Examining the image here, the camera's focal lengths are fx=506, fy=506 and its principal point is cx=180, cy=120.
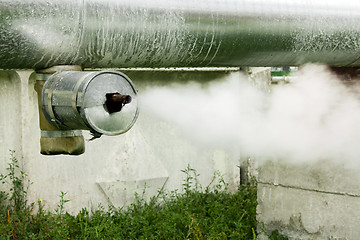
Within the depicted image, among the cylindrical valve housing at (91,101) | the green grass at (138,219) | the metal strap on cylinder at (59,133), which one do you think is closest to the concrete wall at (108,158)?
the green grass at (138,219)

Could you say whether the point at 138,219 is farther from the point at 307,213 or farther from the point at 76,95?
the point at 76,95

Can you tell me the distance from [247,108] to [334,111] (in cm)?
283

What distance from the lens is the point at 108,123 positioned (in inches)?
76.8

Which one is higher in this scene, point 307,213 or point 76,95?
point 76,95

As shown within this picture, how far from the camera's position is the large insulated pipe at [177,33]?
6.54 ft

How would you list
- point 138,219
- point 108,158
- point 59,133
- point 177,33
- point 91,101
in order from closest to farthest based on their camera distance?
point 91,101
point 59,133
point 177,33
point 138,219
point 108,158

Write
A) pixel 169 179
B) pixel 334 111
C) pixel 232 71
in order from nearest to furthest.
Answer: pixel 334 111, pixel 169 179, pixel 232 71

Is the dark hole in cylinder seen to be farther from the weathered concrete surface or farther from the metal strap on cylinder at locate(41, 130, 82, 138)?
the weathered concrete surface

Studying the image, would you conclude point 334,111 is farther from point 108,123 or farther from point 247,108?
point 247,108

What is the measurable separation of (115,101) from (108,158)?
3592mm

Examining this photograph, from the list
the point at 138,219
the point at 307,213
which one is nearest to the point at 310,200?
the point at 307,213

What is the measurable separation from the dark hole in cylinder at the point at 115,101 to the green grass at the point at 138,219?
2.61 meters

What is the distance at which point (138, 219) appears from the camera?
4.94m

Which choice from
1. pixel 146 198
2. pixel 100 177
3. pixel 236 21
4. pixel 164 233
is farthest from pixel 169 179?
pixel 236 21
